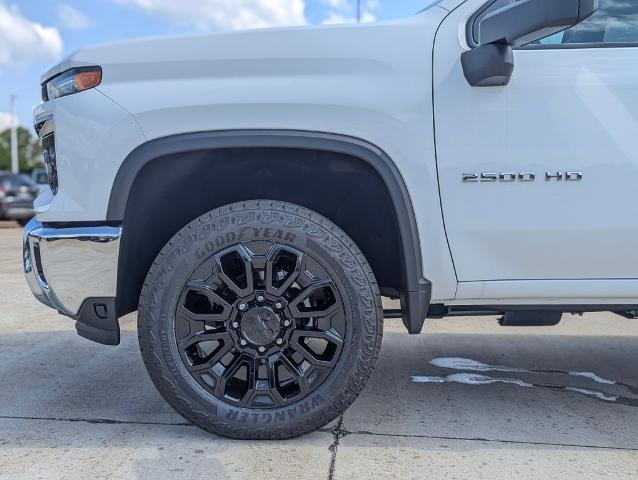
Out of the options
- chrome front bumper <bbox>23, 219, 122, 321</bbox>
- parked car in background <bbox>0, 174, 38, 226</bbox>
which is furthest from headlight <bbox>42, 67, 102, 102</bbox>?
parked car in background <bbox>0, 174, 38, 226</bbox>

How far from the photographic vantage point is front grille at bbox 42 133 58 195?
2414mm

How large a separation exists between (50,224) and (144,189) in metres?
0.40

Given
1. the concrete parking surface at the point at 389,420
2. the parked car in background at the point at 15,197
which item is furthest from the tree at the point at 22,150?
the concrete parking surface at the point at 389,420

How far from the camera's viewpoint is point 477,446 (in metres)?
2.39

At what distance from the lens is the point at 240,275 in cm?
236

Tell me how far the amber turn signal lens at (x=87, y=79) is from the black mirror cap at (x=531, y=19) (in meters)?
1.53

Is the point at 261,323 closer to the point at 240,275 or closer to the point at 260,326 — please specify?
the point at 260,326

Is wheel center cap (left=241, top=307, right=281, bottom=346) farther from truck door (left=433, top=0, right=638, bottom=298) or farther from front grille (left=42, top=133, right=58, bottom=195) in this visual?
front grille (left=42, top=133, right=58, bottom=195)

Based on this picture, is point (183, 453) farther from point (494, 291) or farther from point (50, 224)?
point (494, 291)

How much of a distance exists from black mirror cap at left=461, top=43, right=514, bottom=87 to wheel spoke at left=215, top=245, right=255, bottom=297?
3.72 ft

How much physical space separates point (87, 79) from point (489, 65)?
62.9 inches

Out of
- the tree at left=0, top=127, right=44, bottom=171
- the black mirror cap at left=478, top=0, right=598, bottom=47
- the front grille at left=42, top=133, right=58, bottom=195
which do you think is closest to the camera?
the black mirror cap at left=478, top=0, right=598, bottom=47

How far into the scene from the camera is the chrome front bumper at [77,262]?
89.1 inches

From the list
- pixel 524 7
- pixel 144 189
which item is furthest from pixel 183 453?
pixel 524 7
